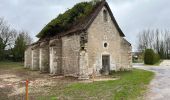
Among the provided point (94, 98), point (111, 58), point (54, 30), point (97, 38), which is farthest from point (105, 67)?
point (94, 98)

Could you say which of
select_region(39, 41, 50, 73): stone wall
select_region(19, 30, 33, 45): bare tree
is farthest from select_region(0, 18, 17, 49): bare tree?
select_region(39, 41, 50, 73): stone wall

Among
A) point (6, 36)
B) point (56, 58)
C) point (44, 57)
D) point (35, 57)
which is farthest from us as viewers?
point (6, 36)

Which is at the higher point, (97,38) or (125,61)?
(97,38)

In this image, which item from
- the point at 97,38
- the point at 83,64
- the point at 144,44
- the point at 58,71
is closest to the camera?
the point at 83,64

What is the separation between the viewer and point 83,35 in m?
23.9

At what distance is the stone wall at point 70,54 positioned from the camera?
24.4m

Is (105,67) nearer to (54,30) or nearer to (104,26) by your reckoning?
(104,26)

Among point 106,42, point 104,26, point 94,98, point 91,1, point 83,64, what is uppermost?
point 91,1

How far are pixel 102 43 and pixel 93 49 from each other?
4.44 ft

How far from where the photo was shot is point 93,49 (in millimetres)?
24250

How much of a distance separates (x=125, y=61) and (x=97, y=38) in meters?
4.73

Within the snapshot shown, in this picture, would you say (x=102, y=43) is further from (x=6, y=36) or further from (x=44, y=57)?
(x=6, y=36)

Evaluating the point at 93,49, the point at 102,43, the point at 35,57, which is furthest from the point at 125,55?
the point at 35,57

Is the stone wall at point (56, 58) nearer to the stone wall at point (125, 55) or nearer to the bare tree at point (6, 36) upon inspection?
the stone wall at point (125, 55)
